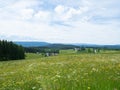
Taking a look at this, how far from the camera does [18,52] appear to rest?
383ft

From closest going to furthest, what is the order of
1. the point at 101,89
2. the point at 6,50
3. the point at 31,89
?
the point at 101,89 → the point at 31,89 → the point at 6,50

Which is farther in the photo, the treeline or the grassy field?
the treeline

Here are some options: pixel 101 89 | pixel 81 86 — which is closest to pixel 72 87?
pixel 81 86

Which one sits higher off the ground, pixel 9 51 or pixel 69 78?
pixel 69 78

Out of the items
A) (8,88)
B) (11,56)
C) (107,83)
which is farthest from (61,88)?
(11,56)

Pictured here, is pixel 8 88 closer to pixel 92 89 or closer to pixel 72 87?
pixel 72 87

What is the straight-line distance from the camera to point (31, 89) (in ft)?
35.6

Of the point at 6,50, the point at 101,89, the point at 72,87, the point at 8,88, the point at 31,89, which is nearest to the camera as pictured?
the point at 101,89

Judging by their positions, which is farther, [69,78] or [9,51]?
[9,51]

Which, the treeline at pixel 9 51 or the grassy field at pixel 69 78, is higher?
the grassy field at pixel 69 78

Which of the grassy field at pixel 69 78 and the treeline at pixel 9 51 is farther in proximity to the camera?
the treeline at pixel 9 51

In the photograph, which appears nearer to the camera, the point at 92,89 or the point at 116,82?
the point at 92,89

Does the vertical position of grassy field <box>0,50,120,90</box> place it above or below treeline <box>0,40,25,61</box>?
above

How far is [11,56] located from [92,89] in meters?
109
